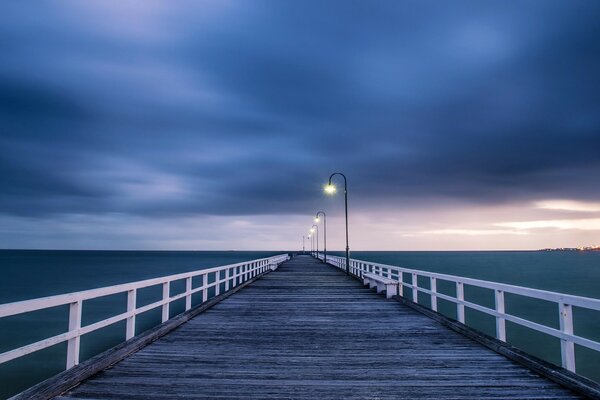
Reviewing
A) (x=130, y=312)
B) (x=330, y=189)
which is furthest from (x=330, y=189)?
(x=130, y=312)

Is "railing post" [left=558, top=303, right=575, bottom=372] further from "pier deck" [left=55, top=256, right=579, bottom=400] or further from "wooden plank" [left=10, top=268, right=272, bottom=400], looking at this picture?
"wooden plank" [left=10, top=268, right=272, bottom=400]

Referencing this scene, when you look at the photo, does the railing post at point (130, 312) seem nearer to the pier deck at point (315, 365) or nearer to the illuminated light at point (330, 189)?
the pier deck at point (315, 365)

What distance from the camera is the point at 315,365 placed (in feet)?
19.5

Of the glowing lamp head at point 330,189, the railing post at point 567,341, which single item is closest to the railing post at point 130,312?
the railing post at point 567,341

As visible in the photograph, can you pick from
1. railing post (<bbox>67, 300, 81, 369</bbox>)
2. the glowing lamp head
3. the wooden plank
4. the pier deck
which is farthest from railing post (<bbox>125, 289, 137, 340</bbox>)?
the glowing lamp head

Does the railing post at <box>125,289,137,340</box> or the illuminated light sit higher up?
the illuminated light

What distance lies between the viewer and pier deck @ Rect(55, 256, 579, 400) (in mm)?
4828

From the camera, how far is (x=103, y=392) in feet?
15.5

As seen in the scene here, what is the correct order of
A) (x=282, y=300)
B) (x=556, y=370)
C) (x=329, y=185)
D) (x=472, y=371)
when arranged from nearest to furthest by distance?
1. (x=556, y=370)
2. (x=472, y=371)
3. (x=282, y=300)
4. (x=329, y=185)

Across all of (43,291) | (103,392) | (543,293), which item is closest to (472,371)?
(543,293)

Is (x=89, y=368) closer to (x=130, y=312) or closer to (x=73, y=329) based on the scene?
(x=73, y=329)

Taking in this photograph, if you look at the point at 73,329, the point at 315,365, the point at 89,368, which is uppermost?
the point at 73,329

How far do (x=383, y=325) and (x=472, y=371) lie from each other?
11.3 feet

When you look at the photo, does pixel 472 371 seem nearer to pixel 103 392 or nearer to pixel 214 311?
pixel 103 392
